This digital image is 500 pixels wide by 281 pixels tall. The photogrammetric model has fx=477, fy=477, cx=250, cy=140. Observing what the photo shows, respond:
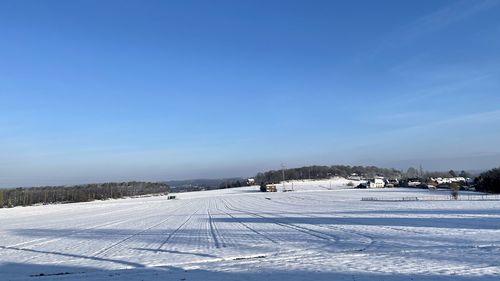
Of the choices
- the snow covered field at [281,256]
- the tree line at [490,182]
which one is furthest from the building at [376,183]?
the snow covered field at [281,256]

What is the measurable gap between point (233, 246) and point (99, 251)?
6.21m

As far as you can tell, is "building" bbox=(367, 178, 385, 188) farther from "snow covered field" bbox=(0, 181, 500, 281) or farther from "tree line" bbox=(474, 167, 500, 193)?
"snow covered field" bbox=(0, 181, 500, 281)

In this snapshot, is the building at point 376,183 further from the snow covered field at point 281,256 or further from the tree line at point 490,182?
the snow covered field at point 281,256

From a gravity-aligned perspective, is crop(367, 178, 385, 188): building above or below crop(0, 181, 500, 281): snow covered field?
above

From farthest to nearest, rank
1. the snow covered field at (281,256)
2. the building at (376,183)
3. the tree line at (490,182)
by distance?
the building at (376,183) < the tree line at (490,182) < the snow covered field at (281,256)

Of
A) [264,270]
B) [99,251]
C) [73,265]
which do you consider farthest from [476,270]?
[99,251]

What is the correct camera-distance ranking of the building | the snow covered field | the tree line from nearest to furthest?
1. the snow covered field
2. the tree line
3. the building

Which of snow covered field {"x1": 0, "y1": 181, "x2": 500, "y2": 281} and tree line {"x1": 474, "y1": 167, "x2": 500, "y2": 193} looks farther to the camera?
tree line {"x1": 474, "y1": 167, "x2": 500, "y2": 193}

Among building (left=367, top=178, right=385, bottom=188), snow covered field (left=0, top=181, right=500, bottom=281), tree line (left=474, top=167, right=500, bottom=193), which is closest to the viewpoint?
snow covered field (left=0, top=181, right=500, bottom=281)

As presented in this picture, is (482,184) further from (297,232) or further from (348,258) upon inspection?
(348,258)

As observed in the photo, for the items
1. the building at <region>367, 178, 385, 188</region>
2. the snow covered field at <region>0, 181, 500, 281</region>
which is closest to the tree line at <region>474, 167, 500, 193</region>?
the building at <region>367, 178, 385, 188</region>

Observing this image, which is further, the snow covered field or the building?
the building

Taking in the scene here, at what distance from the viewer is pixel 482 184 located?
10906 cm

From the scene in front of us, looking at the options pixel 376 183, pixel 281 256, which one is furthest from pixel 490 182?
pixel 281 256
